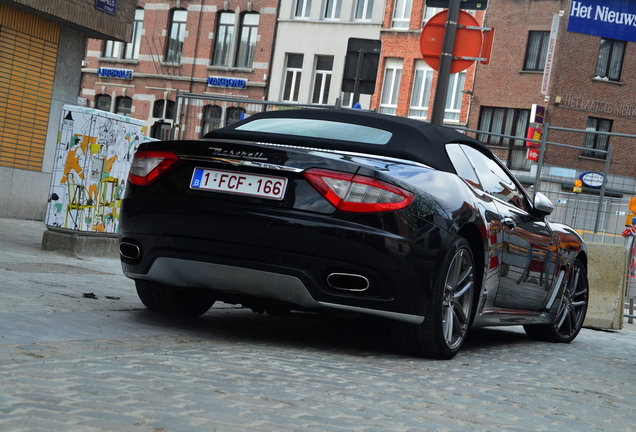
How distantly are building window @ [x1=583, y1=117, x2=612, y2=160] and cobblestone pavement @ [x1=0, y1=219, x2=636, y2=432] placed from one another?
30007mm

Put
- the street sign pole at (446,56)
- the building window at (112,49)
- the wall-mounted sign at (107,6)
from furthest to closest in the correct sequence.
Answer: the building window at (112,49) < the wall-mounted sign at (107,6) < the street sign pole at (446,56)

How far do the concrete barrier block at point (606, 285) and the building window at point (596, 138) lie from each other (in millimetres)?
24945

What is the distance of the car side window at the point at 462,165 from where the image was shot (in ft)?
20.0

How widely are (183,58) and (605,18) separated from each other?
31701 mm

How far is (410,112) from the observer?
39.3 meters

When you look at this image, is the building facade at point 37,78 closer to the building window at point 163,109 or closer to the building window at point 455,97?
the building window at point 455,97

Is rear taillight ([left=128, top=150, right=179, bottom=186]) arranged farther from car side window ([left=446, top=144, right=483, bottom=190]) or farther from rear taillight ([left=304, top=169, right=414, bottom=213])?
car side window ([left=446, top=144, right=483, bottom=190])

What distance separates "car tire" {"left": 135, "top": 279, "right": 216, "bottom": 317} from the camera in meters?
6.27

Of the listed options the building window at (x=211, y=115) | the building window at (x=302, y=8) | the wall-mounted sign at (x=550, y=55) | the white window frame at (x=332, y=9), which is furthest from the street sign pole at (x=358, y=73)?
the building window at (x=302, y=8)

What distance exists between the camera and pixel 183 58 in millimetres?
42656

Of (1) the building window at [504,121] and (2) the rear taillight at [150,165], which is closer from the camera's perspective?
(2) the rear taillight at [150,165]

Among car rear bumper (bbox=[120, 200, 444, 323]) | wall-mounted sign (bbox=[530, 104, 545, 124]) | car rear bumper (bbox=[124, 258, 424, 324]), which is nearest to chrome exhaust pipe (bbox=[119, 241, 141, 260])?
car rear bumper (bbox=[124, 258, 424, 324])

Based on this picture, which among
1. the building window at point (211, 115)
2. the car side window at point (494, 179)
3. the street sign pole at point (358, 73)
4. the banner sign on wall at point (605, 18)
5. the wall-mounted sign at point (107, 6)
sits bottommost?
the car side window at point (494, 179)

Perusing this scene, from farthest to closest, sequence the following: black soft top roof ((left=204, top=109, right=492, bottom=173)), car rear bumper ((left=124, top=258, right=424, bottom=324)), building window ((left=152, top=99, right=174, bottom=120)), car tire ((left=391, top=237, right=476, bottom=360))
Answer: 1. building window ((left=152, top=99, right=174, bottom=120))
2. black soft top roof ((left=204, top=109, right=492, bottom=173))
3. car tire ((left=391, top=237, right=476, bottom=360))
4. car rear bumper ((left=124, top=258, right=424, bottom=324))
